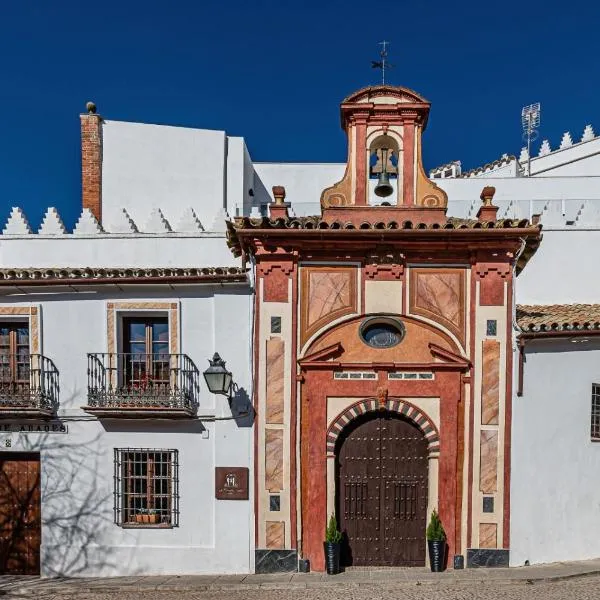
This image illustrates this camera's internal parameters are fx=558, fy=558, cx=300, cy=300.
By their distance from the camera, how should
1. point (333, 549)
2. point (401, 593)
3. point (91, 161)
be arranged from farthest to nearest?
point (91, 161) → point (333, 549) → point (401, 593)

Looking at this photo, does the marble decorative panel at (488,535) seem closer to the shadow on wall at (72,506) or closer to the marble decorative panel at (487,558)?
the marble decorative panel at (487,558)

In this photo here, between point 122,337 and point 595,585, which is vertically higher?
point 122,337

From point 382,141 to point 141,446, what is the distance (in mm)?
6836

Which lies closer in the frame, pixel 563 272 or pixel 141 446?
pixel 141 446

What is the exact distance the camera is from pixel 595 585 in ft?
28.3

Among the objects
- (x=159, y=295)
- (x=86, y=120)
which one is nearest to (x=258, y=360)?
(x=159, y=295)

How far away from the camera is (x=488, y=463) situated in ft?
30.7

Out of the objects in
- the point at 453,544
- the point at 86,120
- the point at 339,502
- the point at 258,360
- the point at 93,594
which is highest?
the point at 86,120

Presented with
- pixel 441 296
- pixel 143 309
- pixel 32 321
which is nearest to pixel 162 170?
pixel 32 321

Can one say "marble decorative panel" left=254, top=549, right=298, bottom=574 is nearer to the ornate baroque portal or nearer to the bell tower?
the ornate baroque portal

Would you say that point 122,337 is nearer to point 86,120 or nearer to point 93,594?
point 93,594

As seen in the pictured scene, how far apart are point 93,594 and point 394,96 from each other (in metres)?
9.71

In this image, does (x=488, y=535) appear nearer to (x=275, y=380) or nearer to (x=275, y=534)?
(x=275, y=534)

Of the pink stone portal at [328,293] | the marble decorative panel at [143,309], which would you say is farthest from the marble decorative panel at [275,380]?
the marble decorative panel at [143,309]
